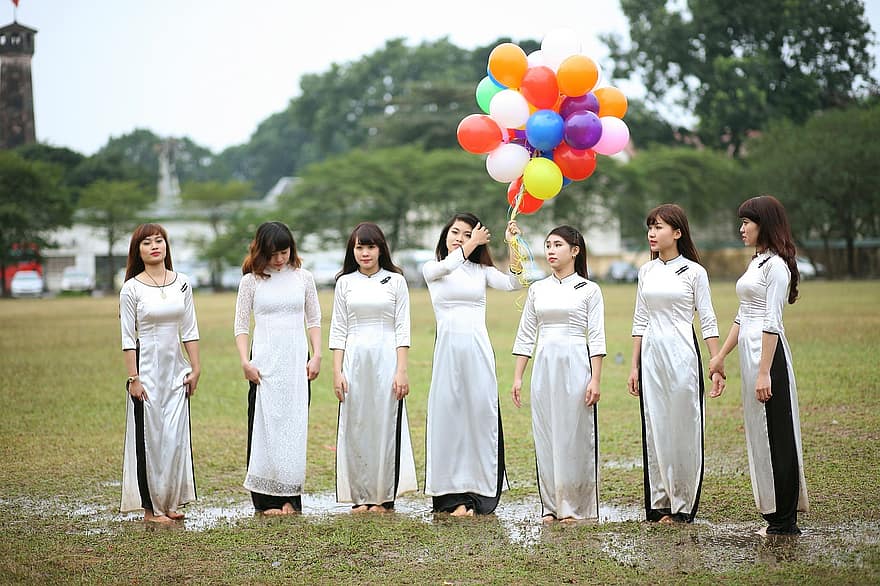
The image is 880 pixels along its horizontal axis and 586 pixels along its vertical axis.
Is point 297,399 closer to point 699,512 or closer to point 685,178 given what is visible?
point 699,512

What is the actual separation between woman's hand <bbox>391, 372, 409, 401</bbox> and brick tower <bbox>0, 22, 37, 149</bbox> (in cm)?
2270

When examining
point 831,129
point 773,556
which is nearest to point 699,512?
point 773,556

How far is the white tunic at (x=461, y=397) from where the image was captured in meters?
6.58

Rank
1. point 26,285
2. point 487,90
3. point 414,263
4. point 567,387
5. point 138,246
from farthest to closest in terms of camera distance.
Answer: point 414,263
point 26,285
point 487,90
point 138,246
point 567,387

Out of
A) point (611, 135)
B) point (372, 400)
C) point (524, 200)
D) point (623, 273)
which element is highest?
point (611, 135)

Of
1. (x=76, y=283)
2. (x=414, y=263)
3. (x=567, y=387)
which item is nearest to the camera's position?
(x=567, y=387)

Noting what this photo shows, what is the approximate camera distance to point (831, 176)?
39938 mm

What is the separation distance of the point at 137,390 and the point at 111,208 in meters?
43.2

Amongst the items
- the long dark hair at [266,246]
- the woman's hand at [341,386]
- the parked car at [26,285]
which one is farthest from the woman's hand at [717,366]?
the parked car at [26,285]

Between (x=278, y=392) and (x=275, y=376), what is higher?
(x=275, y=376)

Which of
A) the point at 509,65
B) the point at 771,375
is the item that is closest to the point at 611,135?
the point at 509,65

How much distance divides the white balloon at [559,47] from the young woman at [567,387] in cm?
115

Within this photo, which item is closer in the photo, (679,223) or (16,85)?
(679,223)

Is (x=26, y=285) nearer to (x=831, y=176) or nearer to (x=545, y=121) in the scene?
(x=831, y=176)
